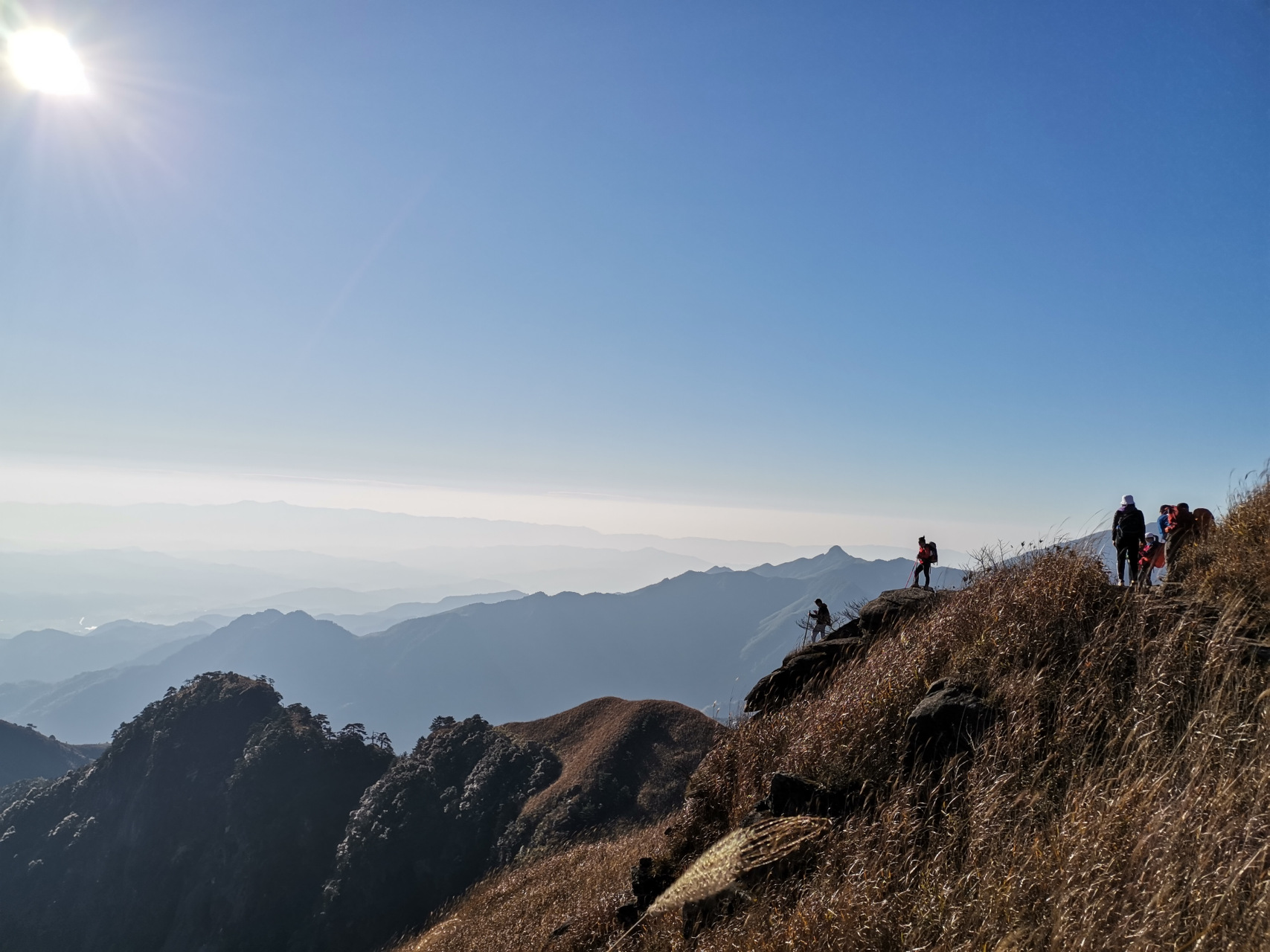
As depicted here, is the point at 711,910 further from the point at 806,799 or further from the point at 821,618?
the point at 821,618

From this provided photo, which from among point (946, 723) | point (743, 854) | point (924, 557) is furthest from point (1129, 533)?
point (743, 854)

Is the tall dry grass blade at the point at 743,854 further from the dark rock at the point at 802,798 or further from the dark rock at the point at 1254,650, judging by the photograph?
the dark rock at the point at 1254,650

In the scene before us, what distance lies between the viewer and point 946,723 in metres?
6.48

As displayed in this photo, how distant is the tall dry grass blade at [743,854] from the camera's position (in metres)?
5.98

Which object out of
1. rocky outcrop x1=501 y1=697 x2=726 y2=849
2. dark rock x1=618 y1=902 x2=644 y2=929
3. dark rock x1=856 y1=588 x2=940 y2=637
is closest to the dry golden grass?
dark rock x1=618 y1=902 x2=644 y2=929

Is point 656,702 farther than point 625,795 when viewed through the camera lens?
Yes

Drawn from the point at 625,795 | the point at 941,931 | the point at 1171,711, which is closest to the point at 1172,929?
the point at 941,931

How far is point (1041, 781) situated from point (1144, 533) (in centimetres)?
834

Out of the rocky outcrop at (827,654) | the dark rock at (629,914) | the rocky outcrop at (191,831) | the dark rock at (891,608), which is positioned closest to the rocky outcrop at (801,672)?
the rocky outcrop at (827,654)

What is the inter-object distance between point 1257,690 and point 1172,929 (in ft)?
10.1

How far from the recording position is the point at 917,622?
32.8 feet

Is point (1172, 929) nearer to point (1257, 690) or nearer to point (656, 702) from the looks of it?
point (1257, 690)

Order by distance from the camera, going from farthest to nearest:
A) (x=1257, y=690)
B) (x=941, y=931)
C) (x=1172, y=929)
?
1. (x=1257, y=690)
2. (x=941, y=931)
3. (x=1172, y=929)

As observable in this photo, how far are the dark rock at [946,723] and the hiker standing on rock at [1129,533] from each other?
6595 mm
